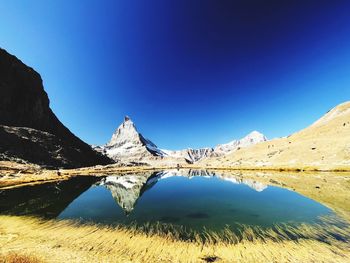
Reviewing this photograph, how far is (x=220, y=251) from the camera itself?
17.0 metres

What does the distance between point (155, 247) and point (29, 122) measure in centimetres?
17592

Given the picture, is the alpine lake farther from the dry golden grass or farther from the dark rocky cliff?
the dark rocky cliff

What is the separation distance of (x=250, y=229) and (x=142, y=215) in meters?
16.2

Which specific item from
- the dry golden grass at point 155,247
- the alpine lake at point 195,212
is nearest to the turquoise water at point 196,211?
the alpine lake at point 195,212

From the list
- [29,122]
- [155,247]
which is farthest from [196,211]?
[29,122]

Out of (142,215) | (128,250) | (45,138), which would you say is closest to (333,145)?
(142,215)

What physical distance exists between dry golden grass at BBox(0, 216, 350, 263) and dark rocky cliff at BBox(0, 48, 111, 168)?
4092 inches

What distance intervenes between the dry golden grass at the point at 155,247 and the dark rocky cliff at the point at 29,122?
104 metres

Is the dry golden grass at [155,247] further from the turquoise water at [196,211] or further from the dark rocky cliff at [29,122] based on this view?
the dark rocky cliff at [29,122]

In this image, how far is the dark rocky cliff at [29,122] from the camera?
374 ft

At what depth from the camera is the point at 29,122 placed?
15400 centimetres

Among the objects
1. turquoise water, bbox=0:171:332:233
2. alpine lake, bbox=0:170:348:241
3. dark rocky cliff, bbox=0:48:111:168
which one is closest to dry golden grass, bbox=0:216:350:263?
alpine lake, bbox=0:170:348:241

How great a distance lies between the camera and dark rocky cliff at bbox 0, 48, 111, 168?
374ft

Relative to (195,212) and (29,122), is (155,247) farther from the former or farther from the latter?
(29,122)
